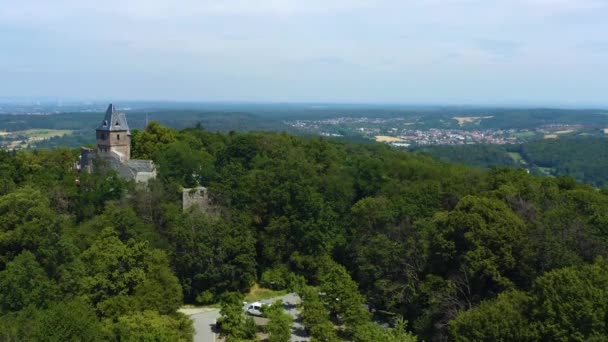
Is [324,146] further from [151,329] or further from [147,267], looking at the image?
[151,329]

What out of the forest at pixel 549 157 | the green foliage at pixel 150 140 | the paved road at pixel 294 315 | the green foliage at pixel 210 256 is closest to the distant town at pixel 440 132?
the forest at pixel 549 157

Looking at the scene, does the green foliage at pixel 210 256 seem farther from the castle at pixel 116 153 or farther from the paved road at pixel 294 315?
the castle at pixel 116 153

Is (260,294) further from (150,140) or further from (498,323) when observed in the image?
(150,140)

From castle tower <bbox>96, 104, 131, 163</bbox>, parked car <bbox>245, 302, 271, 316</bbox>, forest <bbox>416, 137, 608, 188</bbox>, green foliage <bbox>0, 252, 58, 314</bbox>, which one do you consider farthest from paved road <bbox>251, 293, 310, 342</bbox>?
forest <bbox>416, 137, 608, 188</bbox>

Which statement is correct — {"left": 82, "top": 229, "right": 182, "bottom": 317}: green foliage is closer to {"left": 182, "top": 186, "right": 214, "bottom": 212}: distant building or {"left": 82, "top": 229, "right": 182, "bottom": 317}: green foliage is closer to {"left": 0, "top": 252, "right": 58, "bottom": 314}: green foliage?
{"left": 0, "top": 252, "right": 58, "bottom": 314}: green foliage

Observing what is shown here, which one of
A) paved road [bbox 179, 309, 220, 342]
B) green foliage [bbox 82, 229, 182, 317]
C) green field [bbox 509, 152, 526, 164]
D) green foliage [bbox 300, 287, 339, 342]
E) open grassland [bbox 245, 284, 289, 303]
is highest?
green foliage [bbox 82, 229, 182, 317]

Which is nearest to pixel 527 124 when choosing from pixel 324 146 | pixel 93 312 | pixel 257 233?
pixel 324 146

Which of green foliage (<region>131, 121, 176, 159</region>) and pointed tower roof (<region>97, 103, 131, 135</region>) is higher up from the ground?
pointed tower roof (<region>97, 103, 131, 135</region>)

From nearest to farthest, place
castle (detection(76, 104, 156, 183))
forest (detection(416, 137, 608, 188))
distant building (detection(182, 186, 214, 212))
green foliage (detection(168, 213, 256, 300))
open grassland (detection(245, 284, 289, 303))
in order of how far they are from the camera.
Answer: green foliage (detection(168, 213, 256, 300)), open grassland (detection(245, 284, 289, 303)), distant building (detection(182, 186, 214, 212)), castle (detection(76, 104, 156, 183)), forest (detection(416, 137, 608, 188))
